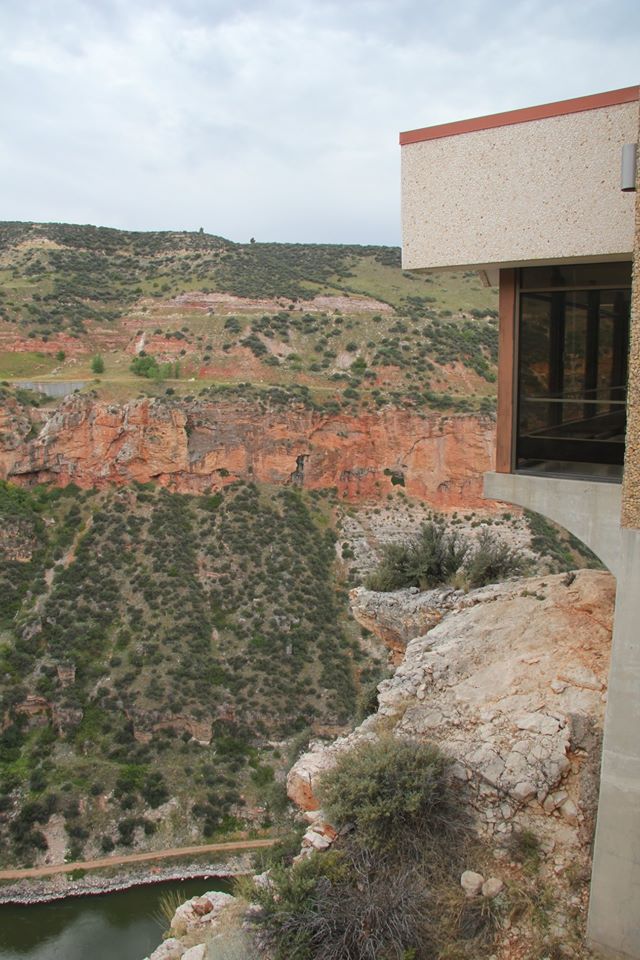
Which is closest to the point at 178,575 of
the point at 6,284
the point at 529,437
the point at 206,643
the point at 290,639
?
the point at 206,643

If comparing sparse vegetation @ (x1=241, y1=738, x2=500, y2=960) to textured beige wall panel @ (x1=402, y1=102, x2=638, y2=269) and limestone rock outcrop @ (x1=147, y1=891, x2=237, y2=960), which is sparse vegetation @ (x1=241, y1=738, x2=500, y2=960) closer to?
limestone rock outcrop @ (x1=147, y1=891, x2=237, y2=960)

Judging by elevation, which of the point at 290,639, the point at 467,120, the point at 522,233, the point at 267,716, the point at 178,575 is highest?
the point at 467,120

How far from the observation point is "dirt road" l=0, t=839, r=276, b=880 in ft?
66.2

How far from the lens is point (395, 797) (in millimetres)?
6328

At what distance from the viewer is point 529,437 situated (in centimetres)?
691

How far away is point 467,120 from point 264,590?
22076mm

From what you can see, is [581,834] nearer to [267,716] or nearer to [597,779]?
[597,779]

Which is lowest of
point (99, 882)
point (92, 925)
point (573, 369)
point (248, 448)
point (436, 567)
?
point (92, 925)

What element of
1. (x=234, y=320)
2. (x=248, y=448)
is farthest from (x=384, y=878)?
(x=234, y=320)

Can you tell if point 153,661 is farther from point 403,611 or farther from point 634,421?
point 634,421

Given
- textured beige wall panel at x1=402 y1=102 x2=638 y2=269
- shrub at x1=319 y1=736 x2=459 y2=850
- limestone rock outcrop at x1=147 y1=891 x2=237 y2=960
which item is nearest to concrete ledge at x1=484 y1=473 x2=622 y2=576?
textured beige wall panel at x1=402 y1=102 x2=638 y2=269

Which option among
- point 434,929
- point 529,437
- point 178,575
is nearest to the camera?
point 434,929

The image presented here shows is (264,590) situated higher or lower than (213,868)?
higher

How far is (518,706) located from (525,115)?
5.54 meters
